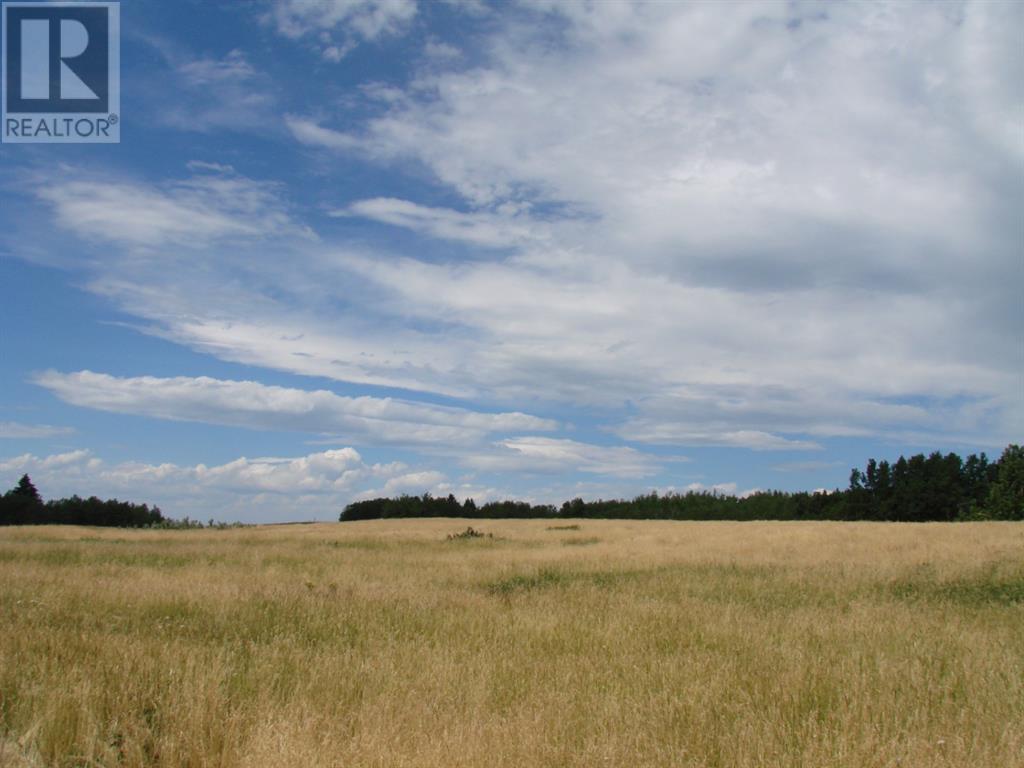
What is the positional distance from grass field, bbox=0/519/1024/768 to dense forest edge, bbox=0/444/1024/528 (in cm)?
7287

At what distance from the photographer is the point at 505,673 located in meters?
7.70

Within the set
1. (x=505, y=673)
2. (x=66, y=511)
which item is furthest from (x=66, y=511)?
(x=505, y=673)

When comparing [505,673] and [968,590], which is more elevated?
[505,673]

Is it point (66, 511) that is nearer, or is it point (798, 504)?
point (66, 511)

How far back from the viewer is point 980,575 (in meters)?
17.3

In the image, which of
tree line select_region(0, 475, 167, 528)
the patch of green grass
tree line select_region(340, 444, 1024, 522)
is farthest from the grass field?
tree line select_region(340, 444, 1024, 522)

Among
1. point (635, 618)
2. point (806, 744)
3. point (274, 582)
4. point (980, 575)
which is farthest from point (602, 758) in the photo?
point (980, 575)

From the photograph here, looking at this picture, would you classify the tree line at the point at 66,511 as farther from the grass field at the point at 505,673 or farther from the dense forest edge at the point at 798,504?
the grass field at the point at 505,673

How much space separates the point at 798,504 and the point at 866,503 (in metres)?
11.0

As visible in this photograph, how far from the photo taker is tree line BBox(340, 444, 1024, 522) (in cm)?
9094

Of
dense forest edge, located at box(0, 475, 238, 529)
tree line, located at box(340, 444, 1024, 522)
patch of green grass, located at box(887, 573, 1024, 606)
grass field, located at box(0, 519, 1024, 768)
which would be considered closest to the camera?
grass field, located at box(0, 519, 1024, 768)

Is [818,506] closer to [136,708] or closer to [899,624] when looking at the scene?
[899,624]

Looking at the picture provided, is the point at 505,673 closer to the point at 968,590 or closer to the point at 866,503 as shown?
the point at 968,590

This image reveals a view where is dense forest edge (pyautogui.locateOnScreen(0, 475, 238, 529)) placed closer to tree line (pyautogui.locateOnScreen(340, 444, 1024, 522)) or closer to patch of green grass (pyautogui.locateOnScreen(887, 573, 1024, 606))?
tree line (pyautogui.locateOnScreen(340, 444, 1024, 522))
